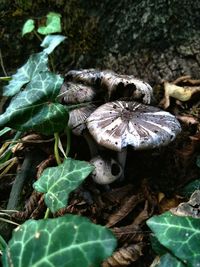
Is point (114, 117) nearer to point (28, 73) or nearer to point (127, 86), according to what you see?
point (127, 86)

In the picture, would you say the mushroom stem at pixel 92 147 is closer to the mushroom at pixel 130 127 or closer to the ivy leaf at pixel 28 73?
the mushroom at pixel 130 127

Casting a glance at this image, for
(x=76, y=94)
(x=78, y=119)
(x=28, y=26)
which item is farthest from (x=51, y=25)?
(x=78, y=119)

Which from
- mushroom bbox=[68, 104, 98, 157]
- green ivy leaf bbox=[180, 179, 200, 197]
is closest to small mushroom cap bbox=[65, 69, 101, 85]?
mushroom bbox=[68, 104, 98, 157]

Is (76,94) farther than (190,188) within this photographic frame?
Answer: Yes

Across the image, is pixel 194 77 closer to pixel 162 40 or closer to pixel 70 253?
pixel 162 40

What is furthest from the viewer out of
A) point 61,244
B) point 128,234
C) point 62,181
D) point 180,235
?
point 128,234

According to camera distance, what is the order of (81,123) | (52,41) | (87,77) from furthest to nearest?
(52,41) < (87,77) < (81,123)
